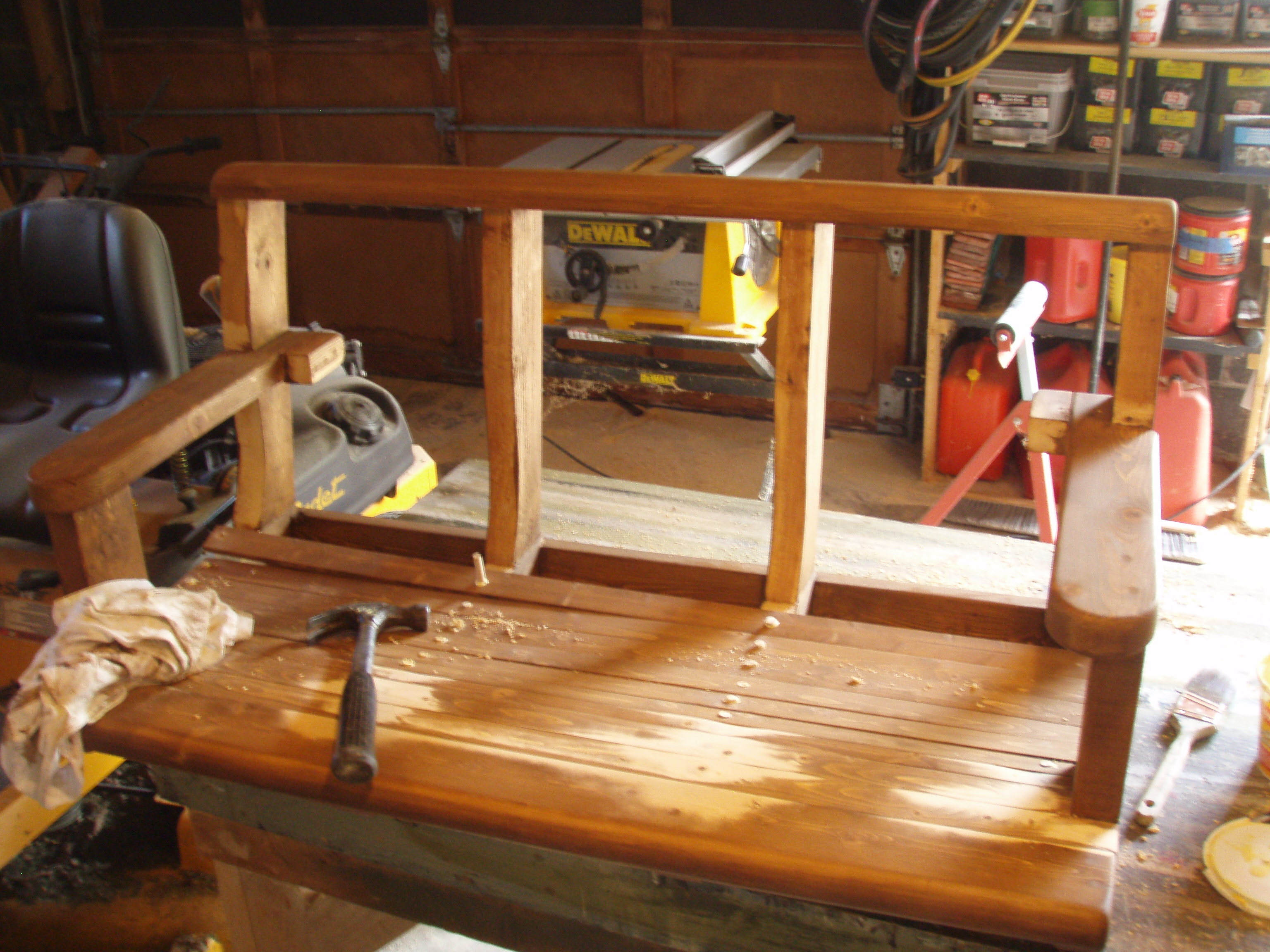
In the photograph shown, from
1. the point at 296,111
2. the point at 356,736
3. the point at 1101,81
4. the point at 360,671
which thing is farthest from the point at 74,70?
the point at 356,736

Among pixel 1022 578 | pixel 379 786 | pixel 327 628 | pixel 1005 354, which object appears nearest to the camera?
pixel 379 786

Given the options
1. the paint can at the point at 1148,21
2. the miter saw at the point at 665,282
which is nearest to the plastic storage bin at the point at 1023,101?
the paint can at the point at 1148,21

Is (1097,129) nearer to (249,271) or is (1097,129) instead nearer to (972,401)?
(972,401)

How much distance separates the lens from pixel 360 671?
1.24 m

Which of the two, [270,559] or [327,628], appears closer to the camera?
[327,628]

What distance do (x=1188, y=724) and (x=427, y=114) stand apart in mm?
4003

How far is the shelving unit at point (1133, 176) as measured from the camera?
3.10 m

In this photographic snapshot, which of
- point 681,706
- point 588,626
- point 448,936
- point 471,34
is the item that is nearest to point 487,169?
point 588,626

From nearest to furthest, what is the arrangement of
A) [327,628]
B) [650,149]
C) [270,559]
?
[327,628]
[270,559]
[650,149]

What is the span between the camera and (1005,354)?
6.55ft

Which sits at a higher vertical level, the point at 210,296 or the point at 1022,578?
the point at 210,296

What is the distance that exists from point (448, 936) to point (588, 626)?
108cm

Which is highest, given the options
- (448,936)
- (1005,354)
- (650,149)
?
(650,149)

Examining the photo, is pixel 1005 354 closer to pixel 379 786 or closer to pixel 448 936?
pixel 379 786
